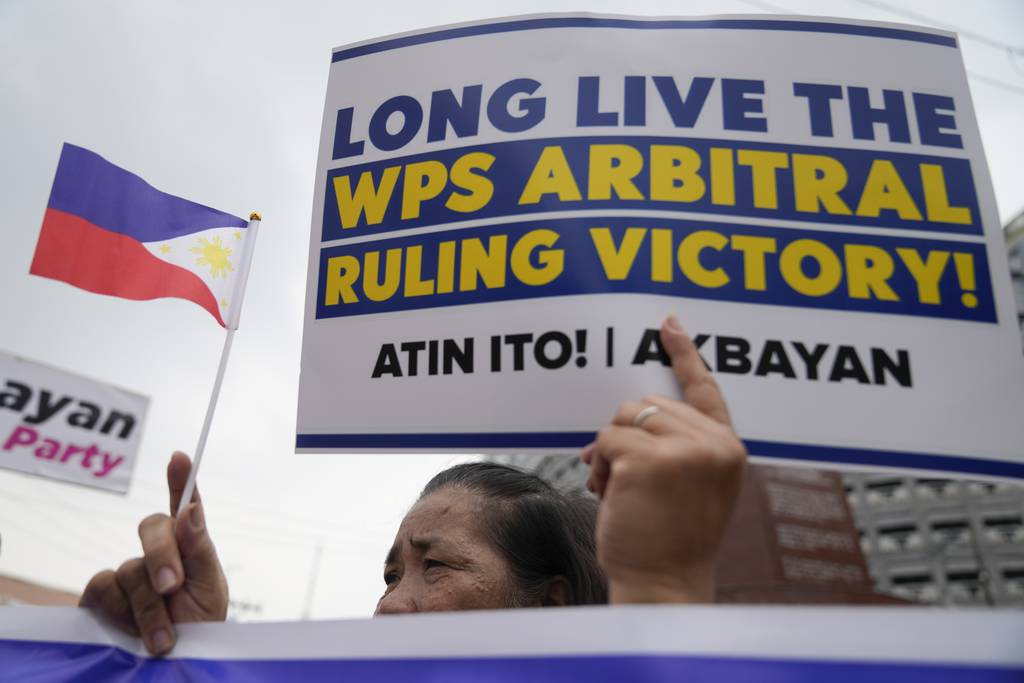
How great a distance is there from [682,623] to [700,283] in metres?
0.69

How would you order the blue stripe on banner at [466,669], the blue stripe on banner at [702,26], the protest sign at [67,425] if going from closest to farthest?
the blue stripe on banner at [466,669], the blue stripe on banner at [702,26], the protest sign at [67,425]

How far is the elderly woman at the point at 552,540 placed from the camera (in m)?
1.05

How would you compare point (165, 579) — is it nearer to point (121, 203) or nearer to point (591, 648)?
point (591, 648)

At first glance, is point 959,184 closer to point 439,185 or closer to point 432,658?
point 439,185

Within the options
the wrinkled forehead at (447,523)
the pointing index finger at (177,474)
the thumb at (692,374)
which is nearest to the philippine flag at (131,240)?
the pointing index finger at (177,474)

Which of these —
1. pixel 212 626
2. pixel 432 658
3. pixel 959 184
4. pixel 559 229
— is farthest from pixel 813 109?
pixel 212 626

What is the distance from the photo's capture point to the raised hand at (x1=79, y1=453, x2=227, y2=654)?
1301mm

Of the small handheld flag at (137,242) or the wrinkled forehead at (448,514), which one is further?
the wrinkled forehead at (448,514)

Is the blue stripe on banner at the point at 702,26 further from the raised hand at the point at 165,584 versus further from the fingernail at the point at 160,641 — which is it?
the fingernail at the point at 160,641

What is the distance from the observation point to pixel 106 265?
1.68 m

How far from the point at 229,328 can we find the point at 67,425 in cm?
631

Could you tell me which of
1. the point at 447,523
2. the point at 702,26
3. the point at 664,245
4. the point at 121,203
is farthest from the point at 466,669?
the point at 702,26

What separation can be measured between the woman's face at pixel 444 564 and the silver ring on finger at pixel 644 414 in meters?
0.92

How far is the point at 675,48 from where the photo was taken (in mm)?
1722
